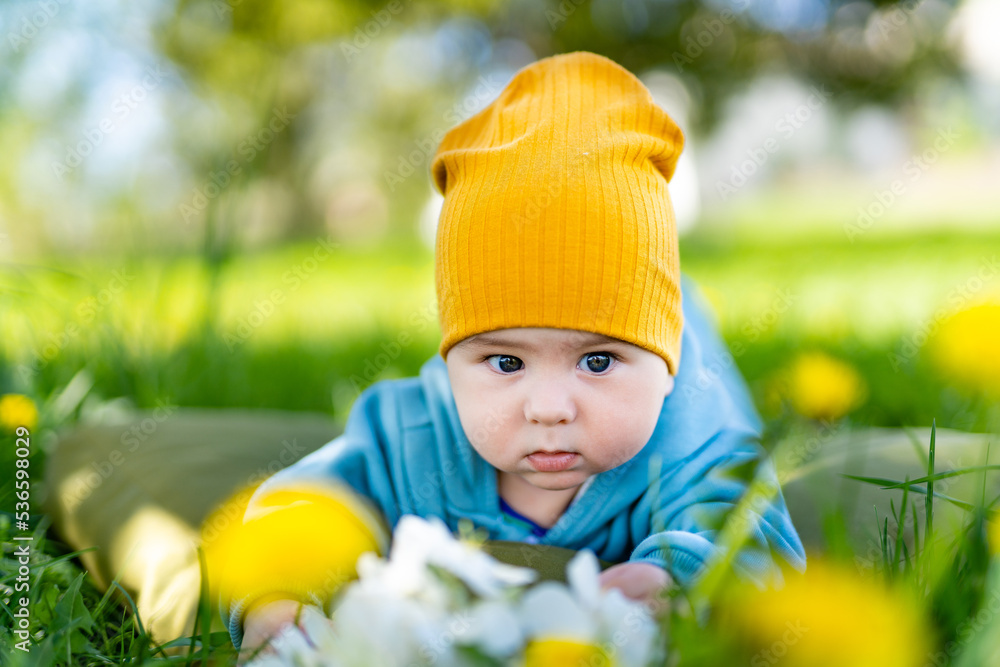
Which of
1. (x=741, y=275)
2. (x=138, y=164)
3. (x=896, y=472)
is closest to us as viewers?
(x=896, y=472)

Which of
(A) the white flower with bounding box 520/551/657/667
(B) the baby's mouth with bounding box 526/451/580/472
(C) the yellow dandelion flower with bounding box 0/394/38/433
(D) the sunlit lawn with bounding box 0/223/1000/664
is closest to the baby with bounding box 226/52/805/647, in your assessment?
(B) the baby's mouth with bounding box 526/451/580/472

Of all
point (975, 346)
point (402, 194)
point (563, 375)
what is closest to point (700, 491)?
point (563, 375)

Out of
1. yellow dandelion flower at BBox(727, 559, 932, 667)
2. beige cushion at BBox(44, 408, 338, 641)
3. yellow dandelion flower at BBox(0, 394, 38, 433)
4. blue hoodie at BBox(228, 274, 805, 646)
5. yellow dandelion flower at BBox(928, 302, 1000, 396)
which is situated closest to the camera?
yellow dandelion flower at BBox(727, 559, 932, 667)

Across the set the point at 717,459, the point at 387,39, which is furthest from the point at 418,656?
the point at 387,39

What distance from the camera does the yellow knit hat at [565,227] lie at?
132 centimetres

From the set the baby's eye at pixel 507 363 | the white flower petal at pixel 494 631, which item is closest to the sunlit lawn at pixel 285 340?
the baby's eye at pixel 507 363

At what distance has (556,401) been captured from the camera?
4.16 ft

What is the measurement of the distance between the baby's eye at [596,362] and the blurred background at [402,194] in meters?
0.42

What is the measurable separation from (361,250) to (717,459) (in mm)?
6785

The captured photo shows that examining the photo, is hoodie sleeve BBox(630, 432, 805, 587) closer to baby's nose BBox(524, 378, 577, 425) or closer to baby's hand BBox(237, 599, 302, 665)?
baby's nose BBox(524, 378, 577, 425)

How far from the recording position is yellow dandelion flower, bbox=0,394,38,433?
6.38 ft

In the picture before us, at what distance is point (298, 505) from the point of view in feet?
4.74

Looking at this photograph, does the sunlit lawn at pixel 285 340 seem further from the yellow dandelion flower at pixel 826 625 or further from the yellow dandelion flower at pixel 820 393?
the yellow dandelion flower at pixel 826 625

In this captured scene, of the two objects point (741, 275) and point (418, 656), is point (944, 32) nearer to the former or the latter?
point (741, 275)
